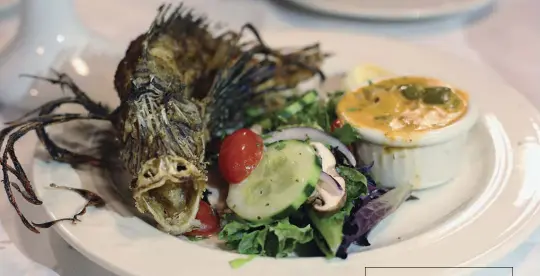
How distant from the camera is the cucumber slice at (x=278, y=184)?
1476 millimetres

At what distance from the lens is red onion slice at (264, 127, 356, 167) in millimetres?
1696

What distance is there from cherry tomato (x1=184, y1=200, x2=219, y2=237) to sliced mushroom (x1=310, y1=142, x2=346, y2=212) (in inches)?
9.8

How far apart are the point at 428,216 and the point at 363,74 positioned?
0.62m

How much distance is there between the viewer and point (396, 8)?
104 inches

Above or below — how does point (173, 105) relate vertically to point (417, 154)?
above

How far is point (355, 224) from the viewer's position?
1.50 meters

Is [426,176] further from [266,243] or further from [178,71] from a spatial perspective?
[178,71]

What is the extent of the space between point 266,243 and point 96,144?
26.5 inches

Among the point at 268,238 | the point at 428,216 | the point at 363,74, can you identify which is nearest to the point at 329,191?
the point at 268,238

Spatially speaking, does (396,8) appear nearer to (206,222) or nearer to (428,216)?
(428,216)

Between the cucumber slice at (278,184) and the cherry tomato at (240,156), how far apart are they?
0.01 meters

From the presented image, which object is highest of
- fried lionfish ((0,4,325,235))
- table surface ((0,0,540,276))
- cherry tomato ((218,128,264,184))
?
fried lionfish ((0,4,325,235))

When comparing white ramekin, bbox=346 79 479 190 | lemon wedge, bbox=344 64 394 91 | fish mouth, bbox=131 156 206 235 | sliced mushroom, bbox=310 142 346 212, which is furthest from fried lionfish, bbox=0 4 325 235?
white ramekin, bbox=346 79 479 190

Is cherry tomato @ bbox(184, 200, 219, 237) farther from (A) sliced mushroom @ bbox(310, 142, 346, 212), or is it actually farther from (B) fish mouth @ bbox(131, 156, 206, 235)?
(A) sliced mushroom @ bbox(310, 142, 346, 212)
